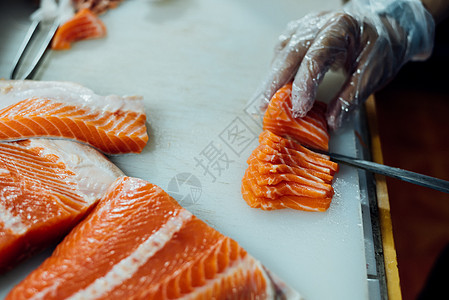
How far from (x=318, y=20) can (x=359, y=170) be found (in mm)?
1033

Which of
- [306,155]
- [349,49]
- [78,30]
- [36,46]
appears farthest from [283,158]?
[36,46]

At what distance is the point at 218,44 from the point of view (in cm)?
299

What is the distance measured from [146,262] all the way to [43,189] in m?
0.68

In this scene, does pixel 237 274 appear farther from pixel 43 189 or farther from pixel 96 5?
pixel 96 5

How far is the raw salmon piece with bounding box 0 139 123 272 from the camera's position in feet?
5.86

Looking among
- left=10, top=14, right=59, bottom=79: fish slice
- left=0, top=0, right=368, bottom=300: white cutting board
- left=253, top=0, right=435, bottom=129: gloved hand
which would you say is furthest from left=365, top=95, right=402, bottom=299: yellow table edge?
left=10, top=14, right=59, bottom=79: fish slice

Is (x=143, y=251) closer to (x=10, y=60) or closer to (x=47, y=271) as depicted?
(x=47, y=271)

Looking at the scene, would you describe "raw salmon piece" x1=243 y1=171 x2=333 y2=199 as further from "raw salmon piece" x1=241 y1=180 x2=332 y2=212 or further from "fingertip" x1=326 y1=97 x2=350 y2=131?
"fingertip" x1=326 y1=97 x2=350 y2=131

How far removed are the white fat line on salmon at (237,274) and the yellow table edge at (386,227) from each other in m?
0.66

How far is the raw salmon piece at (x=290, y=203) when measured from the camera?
6.83 feet

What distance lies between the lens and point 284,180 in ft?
6.91

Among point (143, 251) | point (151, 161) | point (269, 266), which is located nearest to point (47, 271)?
point (143, 251)

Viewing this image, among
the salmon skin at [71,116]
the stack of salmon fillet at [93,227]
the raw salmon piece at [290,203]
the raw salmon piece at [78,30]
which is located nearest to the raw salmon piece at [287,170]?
the raw salmon piece at [290,203]

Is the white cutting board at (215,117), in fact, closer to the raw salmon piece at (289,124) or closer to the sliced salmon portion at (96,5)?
the sliced salmon portion at (96,5)
